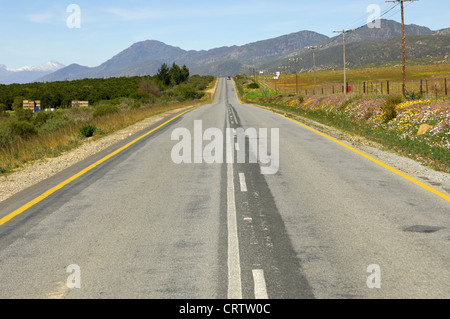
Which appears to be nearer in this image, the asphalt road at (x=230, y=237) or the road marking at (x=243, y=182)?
the asphalt road at (x=230, y=237)

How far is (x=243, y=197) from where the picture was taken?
749 cm

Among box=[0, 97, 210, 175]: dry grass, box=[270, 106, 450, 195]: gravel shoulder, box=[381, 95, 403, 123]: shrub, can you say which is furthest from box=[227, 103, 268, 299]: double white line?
box=[381, 95, 403, 123]: shrub

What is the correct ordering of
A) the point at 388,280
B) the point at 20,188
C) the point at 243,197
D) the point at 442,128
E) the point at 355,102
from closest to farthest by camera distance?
the point at 388,280 < the point at 243,197 < the point at 20,188 < the point at 442,128 < the point at 355,102

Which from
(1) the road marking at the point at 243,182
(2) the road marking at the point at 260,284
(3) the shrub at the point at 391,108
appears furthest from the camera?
(3) the shrub at the point at 391,108

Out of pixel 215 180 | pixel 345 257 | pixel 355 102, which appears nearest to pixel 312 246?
pixel 345 257

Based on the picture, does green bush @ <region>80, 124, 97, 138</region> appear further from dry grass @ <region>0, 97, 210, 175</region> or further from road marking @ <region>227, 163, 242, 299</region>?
road marking @ <region>227, 163, 242, 299</region>

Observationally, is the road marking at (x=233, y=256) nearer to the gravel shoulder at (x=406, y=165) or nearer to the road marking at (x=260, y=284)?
the road marking at (x=260, y=284)

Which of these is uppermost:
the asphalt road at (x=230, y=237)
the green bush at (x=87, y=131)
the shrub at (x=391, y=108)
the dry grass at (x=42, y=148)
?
the shrub at (x=391, y=108)

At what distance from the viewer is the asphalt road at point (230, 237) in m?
4.05

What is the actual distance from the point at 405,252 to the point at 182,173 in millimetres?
6124

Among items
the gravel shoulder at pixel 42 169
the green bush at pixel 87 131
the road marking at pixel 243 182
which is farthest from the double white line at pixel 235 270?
the green bush at pixel 87 131

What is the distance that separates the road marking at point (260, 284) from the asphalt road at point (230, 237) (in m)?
0.02

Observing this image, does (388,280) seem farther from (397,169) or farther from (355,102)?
(355,102)

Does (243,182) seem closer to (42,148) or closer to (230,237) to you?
(230,237)
